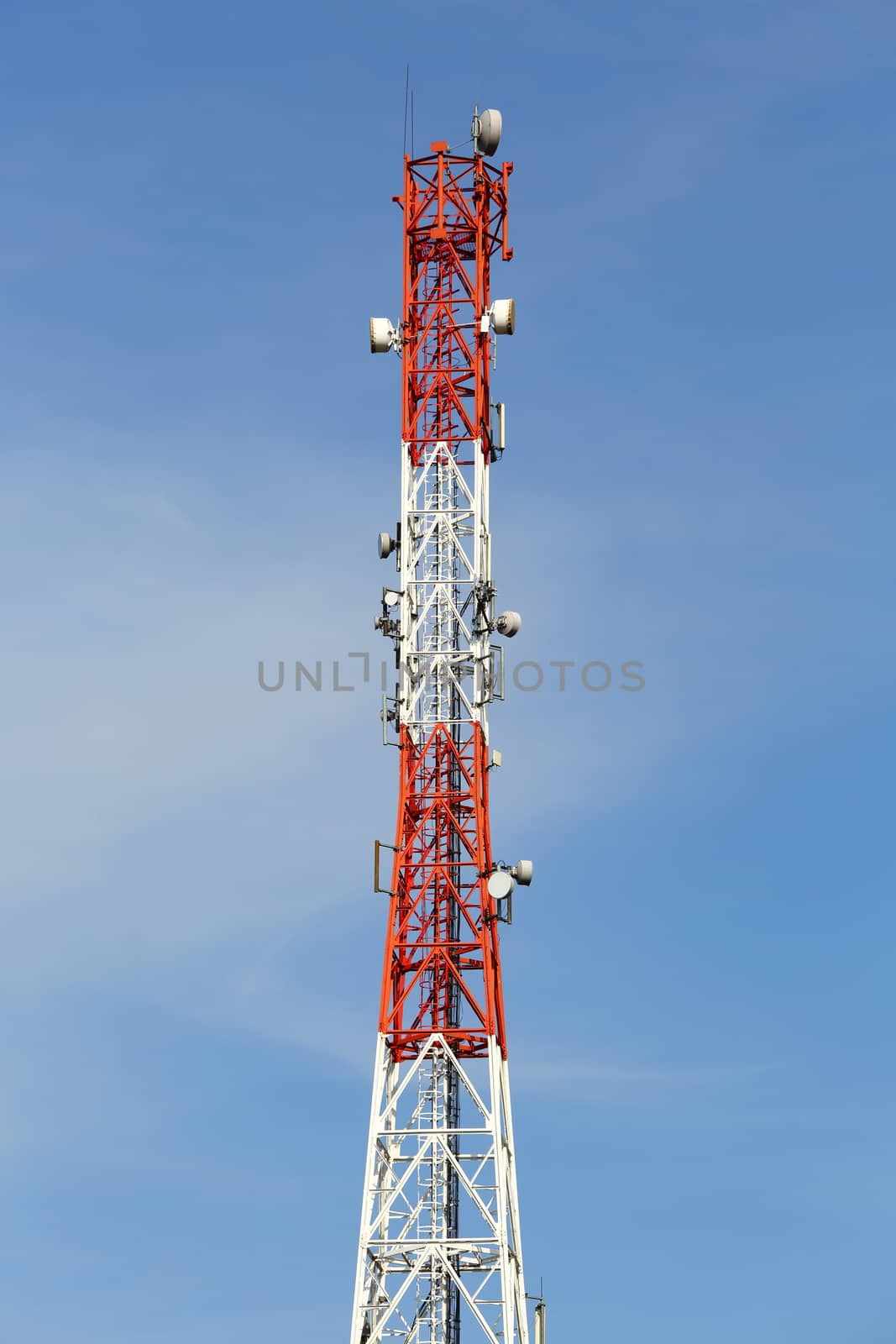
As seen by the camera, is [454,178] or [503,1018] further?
[454,178]

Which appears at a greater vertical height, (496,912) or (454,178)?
(454,178)

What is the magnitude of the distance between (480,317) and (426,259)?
375cm

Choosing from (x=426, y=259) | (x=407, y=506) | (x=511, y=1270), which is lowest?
(x=511, y=1270)

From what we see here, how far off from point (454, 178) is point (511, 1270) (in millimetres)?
44550

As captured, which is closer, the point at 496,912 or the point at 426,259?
the point at 496,912

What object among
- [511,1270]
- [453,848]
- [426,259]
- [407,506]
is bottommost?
[511,1270]

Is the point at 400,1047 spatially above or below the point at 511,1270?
above

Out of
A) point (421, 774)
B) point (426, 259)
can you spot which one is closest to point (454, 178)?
point (426, 259)

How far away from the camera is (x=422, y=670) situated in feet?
395

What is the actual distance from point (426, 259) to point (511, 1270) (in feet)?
135

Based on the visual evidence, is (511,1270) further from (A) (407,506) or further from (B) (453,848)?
(A) (407,506)

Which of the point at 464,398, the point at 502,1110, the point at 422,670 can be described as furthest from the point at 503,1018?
the point at 464,398

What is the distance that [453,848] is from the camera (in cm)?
11788

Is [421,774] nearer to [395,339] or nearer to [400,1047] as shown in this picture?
[400,1047]
